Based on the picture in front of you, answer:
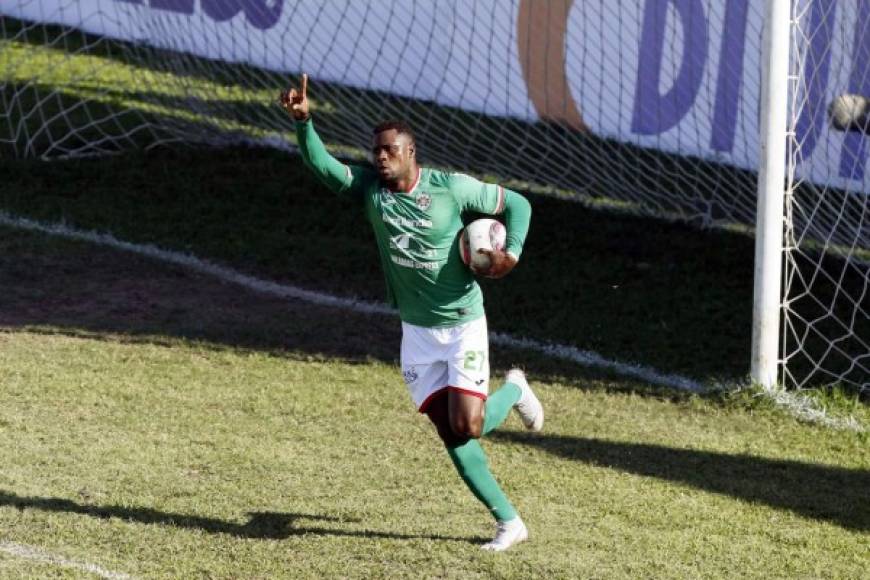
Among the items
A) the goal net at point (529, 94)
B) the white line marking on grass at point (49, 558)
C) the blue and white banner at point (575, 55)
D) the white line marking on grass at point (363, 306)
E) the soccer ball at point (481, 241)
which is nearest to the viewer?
the white line marking on grass at point (49, 558)

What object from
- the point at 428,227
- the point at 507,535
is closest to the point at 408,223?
the point at 428,227

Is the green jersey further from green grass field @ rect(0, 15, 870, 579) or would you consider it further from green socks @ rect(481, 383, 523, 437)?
green grass field @ rect(0, 15, 870, 579)

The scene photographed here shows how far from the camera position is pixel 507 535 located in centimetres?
575

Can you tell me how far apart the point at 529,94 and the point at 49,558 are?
776cm

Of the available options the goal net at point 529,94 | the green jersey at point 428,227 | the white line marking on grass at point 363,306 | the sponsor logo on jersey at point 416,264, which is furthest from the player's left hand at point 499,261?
the goal net at point 529,94

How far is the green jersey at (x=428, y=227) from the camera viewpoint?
5.71m

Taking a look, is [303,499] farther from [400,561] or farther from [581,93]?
[581,93]

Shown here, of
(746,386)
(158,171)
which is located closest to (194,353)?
(746,386)

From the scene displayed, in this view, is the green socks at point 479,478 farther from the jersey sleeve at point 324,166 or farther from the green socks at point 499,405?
the jersey sleeve at point 324,166

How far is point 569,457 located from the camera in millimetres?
6988

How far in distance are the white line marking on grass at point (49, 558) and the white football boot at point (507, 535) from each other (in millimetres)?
1338

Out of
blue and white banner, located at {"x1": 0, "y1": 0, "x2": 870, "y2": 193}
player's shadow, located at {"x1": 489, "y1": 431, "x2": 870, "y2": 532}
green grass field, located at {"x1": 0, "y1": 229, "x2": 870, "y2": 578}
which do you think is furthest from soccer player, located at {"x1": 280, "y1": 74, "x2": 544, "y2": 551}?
blue and white banner, located at {"x1": 0, "y1": 0, "x2": 870, "y2": 193}

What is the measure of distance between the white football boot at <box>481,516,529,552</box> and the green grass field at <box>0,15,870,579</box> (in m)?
0.07

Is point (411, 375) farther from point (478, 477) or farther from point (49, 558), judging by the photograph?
point (49, 558)
